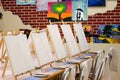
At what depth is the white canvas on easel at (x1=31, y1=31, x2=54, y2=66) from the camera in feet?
11.8

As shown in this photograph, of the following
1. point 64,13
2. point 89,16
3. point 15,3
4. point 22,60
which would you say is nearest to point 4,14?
point 15,3

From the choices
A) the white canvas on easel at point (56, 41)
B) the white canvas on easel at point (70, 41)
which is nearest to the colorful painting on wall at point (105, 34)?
the white canvas on easel at point (70, 41)

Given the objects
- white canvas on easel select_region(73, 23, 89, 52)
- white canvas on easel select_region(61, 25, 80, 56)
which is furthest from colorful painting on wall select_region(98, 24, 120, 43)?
white canvas on easel select_region(61, 25, 80, 56)

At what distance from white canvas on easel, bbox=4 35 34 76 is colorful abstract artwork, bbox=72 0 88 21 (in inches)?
138

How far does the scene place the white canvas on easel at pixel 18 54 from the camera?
298 cm

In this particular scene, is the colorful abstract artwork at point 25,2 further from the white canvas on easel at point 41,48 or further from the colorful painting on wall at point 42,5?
the white canvas on easel at point 41,48

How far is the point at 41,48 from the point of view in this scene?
12.1 feet

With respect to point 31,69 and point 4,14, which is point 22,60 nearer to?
point 31,69

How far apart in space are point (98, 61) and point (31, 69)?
1.12m

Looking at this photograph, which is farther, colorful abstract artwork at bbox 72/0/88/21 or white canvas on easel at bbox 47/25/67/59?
colorful abstract artwork at bbox 72/0/88/21

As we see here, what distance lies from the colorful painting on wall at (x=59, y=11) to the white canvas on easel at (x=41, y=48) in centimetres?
293

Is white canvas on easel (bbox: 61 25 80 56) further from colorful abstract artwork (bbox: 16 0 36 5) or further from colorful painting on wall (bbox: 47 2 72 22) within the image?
colorful abstract artwork (bbox: 16 0 36 5)

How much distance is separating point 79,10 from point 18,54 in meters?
3.81

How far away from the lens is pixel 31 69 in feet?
10.7
